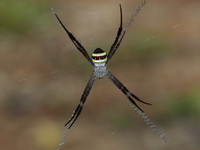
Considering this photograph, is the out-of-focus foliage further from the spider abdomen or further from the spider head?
the spider head

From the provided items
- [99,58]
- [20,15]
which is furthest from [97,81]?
[99,58]

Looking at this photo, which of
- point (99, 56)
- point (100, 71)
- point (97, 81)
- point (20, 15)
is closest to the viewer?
point (99, 56)

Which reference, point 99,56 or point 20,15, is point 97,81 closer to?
point 20,15

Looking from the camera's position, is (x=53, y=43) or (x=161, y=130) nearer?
(x=161, y=130)

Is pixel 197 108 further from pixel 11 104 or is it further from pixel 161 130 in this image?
pixel 11 104

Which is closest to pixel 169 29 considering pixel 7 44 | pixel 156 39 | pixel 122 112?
A: pixel 156 39
